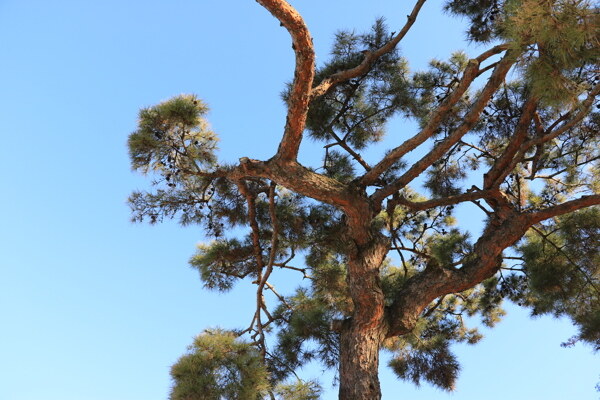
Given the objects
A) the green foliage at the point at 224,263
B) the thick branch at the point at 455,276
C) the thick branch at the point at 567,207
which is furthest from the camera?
the green foliage at the point at 224,263

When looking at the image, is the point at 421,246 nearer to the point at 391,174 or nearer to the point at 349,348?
the point at 391,174

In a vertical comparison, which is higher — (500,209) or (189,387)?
(500,209)

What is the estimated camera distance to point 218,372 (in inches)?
92.4

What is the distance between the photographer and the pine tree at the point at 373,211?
2.62 meters

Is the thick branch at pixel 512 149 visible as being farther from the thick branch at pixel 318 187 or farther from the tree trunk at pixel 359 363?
the tree trunk at pixel 359 363

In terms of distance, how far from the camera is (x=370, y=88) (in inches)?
135

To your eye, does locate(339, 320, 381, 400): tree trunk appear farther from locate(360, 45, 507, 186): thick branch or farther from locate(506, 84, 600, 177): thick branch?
locate(506, 84, 600, 177): thick branch

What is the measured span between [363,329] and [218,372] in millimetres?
725

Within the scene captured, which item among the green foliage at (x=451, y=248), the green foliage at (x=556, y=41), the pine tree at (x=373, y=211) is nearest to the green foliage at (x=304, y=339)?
the pine tree at (x=373, y=211)

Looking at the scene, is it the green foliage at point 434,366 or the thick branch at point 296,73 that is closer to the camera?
the thick branch at point 296,73

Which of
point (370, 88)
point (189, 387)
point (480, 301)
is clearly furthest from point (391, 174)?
point (189, 387)

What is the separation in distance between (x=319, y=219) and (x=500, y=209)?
3.35 ft

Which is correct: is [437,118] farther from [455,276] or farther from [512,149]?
[455,276]

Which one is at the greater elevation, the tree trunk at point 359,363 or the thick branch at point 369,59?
the thick branch at point 369,59
